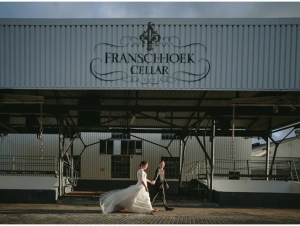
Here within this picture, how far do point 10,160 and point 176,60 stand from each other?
20.1m

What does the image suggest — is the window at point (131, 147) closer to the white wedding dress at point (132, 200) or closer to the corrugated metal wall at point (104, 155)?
the corrugated metal wall at point (104, 155)

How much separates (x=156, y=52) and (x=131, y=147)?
57.8 ft

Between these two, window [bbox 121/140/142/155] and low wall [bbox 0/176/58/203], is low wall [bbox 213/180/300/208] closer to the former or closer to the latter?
low wall [bbox 0/176/58/203]

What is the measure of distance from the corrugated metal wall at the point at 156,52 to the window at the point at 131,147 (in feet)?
55.7

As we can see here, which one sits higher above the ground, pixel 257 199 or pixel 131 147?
pixel 131 147

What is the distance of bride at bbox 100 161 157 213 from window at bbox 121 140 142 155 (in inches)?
693

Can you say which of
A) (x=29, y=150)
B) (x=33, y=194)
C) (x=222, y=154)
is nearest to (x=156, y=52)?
(x=33, y=194)

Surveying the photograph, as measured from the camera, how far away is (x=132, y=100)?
704 inches

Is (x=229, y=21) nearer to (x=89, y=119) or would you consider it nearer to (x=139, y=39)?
(x=139, y=39)

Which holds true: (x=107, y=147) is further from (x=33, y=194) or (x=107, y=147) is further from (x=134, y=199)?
(x=134, y=199)

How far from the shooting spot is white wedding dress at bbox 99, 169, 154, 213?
12148 millimetres

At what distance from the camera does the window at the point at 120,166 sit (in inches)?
1179

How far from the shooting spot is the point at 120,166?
98.7 feet

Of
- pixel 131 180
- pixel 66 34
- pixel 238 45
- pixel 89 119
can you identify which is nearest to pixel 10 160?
pixel 131 180
